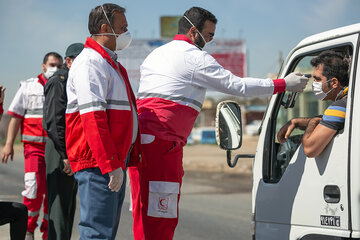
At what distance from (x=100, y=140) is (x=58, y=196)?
2.12 metres

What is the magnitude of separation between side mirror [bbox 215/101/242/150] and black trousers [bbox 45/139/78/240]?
82.2 inches

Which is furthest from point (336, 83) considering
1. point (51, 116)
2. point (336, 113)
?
point (51, 116)

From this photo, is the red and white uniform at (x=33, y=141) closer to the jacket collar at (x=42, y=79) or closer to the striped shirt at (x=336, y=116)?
the jacket collar at (x=42, y=79)

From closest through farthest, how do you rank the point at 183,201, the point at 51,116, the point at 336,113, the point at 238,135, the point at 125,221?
the point at 336,113 < the point at 238,135 < the point at 51,116 < the point at 125,221 < the point at 183,201

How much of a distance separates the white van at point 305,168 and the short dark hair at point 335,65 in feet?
0.15

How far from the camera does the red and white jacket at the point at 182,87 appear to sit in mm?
3701

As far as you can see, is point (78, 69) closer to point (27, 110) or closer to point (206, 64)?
point (206, 64)

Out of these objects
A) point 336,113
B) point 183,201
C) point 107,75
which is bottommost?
point 183,201

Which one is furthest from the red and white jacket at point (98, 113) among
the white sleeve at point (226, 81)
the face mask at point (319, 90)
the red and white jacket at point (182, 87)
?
the face mask at point (319, 90)

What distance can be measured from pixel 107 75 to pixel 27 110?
3013 mm

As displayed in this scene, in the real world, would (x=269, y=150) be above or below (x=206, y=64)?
below

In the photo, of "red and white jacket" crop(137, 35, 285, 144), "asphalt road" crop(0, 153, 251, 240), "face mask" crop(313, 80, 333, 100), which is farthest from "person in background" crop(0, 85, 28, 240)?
"asphalt road" crop(0, 153, 251, 240)

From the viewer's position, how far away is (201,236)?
6.83 m

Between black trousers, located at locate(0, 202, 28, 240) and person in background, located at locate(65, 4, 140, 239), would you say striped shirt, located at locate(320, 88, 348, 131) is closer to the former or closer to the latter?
person in background, located at locate(65, 4, 140, 239)
